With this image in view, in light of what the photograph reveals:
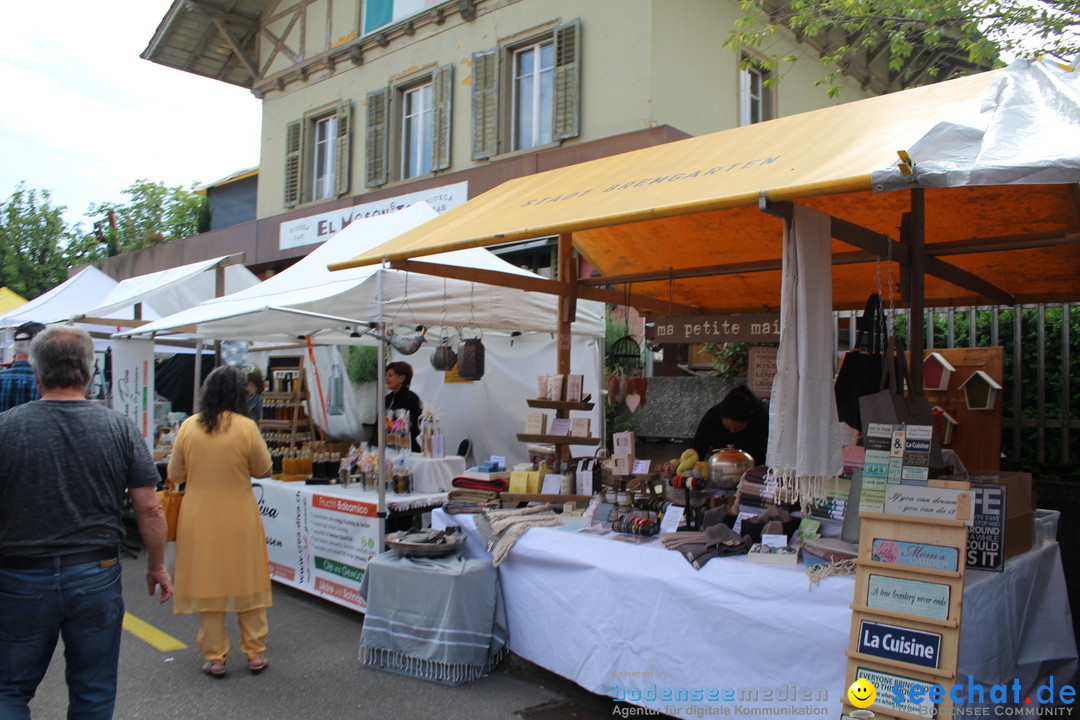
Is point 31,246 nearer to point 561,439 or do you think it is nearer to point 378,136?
point 378,136

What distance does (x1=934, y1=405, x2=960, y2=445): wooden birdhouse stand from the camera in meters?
5.55

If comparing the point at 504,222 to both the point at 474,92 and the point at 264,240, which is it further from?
the point at 264,240

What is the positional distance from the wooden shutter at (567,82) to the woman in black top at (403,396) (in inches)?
176

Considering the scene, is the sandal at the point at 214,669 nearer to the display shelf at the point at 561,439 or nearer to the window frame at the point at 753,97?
the display shelf at the point at 561,439

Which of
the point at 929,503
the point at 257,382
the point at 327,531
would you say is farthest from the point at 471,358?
the point at 929,503

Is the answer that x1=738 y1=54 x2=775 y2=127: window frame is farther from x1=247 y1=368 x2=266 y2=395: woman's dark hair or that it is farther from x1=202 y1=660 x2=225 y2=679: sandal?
x1=202 y1=660 x2=225 y2=679: sandal

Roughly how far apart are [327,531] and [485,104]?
23.9ft

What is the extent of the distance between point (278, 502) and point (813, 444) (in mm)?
4593

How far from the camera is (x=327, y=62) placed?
44.9 feet

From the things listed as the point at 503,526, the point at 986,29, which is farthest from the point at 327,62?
the point at 503,526

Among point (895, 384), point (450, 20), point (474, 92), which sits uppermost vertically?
point (450, 20)

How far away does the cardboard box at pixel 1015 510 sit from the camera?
3316 mm

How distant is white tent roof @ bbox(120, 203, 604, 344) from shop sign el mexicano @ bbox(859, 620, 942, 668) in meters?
3.79

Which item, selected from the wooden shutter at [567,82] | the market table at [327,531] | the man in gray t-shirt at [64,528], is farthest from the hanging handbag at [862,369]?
the wooden shutter at [567,82]
